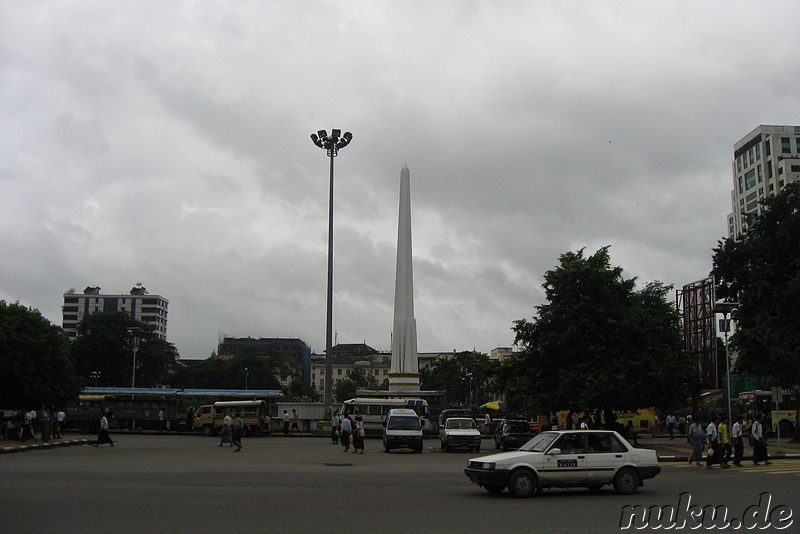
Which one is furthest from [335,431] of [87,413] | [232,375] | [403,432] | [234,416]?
[232,375]

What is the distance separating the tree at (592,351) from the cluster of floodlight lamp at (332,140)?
14734 mm

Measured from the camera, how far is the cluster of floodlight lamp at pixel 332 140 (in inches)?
1683

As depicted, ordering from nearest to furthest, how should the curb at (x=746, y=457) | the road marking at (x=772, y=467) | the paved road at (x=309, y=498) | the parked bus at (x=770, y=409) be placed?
the paved road at (x=309, y=498) < the road marking at (x=772, y=467) < the curb at (x=746, y=457) < the parked bus at (x=770, y=409)

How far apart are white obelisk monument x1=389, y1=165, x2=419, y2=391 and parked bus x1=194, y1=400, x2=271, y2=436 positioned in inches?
528

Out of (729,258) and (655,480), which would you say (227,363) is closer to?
(729,258)

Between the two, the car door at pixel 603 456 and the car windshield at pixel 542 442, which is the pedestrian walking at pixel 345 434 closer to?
the car windshield at pixel 542 442

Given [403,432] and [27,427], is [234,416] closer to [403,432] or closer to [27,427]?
[27,427]

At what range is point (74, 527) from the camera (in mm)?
10586

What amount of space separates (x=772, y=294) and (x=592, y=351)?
892 cm

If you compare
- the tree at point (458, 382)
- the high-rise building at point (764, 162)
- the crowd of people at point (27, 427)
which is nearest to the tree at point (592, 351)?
the crowd of people at point (27, 427)

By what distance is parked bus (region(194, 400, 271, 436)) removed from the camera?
154ft

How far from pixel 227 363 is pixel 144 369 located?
23286 millimetres

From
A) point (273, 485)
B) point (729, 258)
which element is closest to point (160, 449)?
point (273, 485)

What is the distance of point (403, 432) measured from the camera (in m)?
32.1
